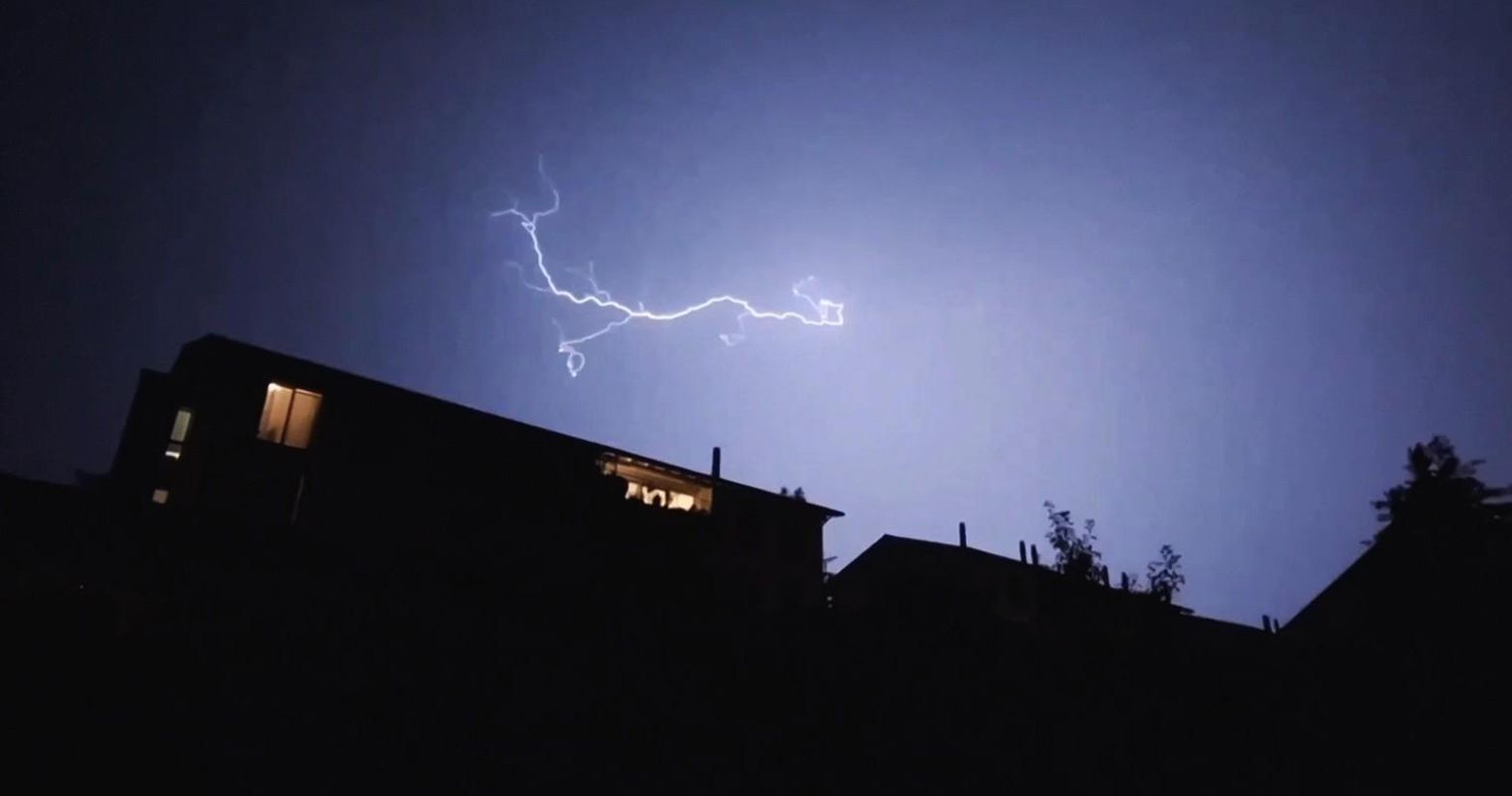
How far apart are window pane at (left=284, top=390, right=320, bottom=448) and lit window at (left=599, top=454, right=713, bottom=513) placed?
7.51 metres

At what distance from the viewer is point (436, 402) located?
22281mm

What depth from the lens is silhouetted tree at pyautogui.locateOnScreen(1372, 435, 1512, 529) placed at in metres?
23.5

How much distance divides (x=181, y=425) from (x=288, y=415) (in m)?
2.73

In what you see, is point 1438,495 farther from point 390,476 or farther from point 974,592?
point 390,476

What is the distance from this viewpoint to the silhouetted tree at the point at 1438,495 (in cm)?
2354

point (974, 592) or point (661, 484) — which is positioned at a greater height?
point (661, 484)

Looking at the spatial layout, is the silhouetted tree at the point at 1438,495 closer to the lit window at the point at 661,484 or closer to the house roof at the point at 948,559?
the house roof at the point at 948,559

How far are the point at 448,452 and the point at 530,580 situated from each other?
7.54 m

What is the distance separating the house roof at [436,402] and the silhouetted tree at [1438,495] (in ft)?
56.7

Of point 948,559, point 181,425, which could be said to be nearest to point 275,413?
point 181,425

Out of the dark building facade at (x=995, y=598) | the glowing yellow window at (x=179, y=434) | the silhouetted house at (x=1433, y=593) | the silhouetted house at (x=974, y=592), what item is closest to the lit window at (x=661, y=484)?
the dark building facade at (x=995, y=598)

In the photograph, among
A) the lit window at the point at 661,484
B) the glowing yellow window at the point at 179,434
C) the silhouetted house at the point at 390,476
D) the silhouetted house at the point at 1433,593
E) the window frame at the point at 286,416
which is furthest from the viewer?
the lit window at the point at 661,484

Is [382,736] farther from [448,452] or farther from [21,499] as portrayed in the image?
[448,452]

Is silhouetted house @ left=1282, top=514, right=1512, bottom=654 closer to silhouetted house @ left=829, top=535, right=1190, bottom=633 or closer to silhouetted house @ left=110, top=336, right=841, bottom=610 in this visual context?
silhouetted house @ left=829, top=535, right=1190, bottom=633
